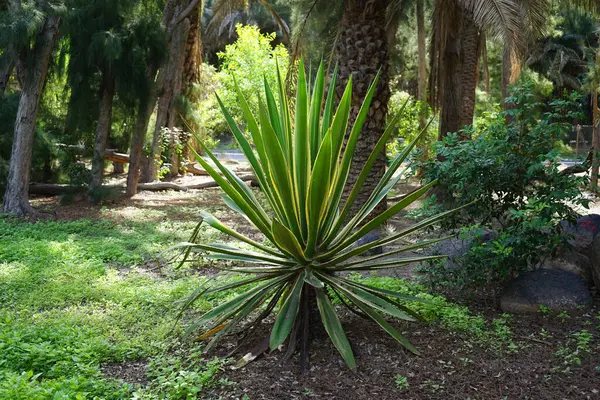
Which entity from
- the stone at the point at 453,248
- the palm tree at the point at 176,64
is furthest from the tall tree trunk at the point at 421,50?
the stone at the point at 453,248

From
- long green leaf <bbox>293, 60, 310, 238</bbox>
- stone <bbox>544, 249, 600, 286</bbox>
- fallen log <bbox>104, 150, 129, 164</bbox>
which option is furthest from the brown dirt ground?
fallen log <bbox>104, 150, 129, 164</bbox>

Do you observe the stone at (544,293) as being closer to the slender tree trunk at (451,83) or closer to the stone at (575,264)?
the stone at (575,264)

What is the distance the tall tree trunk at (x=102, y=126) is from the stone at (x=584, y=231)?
9.67 m

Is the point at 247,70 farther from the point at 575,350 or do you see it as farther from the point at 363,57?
the point at 575,350

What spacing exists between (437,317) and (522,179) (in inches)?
54.0

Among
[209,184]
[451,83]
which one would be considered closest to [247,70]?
[209,184]

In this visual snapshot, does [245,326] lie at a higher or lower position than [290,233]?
lower

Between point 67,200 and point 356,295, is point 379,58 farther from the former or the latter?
point 67,200

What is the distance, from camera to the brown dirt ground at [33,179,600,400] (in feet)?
13.3

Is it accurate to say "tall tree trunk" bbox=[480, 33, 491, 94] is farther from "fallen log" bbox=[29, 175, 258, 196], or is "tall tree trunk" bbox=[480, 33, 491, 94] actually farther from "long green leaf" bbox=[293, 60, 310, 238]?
"long green leaf" bbox=[293, 60, 310, 238]

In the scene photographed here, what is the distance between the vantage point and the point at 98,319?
563 cm

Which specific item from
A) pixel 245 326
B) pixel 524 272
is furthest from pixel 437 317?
pixel 245 326

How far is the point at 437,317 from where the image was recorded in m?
5.17

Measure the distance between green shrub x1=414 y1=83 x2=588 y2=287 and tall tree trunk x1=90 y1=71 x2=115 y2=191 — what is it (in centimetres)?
929
